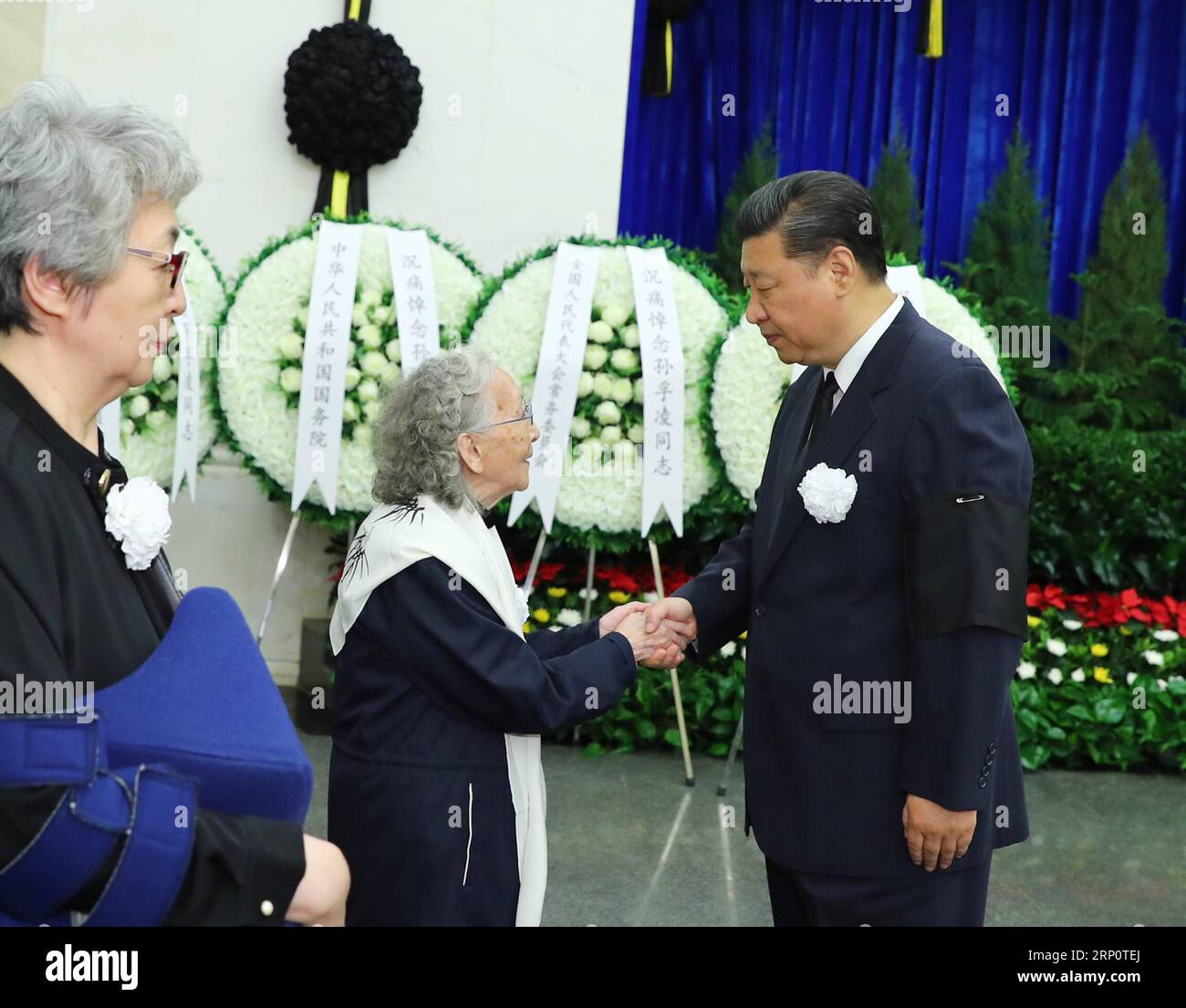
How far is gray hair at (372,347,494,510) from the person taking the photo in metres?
2.43

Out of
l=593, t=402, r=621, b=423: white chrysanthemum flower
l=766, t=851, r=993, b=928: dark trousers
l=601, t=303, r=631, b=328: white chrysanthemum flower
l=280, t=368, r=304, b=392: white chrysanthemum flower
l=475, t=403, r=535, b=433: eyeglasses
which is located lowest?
l=766, t=851, r=993, b=928: dark trousers

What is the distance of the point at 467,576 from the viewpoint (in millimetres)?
2293

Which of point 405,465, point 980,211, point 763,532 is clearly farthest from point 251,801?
point 980,211

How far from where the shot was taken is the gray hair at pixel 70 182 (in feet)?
4.66

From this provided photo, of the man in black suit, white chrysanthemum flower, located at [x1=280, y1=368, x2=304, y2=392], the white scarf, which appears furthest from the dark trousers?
white chrysanthemum flower, located at [x1=280, y1=368, x2=304, y2=392]

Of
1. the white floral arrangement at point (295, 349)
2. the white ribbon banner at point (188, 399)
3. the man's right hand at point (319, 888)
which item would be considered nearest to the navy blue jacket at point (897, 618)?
the man's right hand at point (319, 888)

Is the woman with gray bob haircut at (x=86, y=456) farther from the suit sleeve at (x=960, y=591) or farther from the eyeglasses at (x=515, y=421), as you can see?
the suit sleeve at (x=960, y=591)

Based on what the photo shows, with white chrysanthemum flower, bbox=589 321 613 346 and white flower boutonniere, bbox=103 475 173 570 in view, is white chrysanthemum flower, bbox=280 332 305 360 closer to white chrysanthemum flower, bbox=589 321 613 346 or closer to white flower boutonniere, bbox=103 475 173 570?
white chrysanthemum flower, bbox=589 321 613 346

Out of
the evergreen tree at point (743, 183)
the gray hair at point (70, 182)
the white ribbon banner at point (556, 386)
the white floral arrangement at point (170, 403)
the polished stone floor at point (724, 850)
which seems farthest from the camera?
the evergreen tree at point (743, 183)

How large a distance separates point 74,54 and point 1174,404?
5.62 metres

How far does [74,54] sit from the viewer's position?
5.53m

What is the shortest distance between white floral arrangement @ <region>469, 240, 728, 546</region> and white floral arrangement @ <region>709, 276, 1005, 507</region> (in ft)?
0.43

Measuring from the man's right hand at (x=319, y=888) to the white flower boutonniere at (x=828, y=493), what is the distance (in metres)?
1.11

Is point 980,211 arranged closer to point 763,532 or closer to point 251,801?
point 763,532
